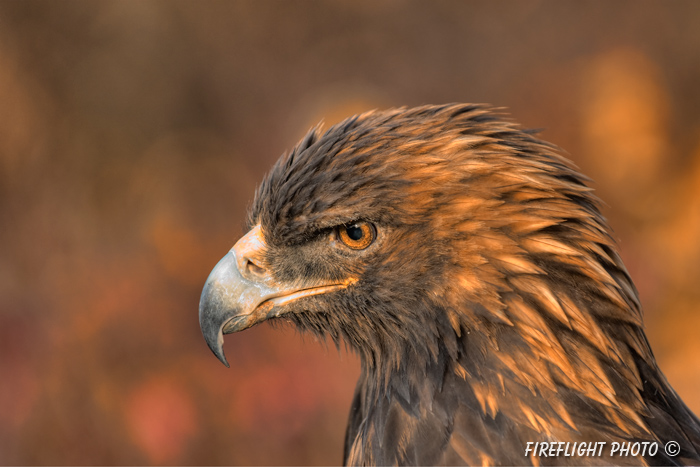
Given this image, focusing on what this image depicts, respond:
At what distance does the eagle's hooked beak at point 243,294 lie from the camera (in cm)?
209

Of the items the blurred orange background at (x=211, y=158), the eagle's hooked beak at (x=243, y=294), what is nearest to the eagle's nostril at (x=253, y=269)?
the eagle's hooked beak at (x=243, y=294)

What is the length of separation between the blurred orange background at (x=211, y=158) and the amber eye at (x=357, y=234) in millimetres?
3709

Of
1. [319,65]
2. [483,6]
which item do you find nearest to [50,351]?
[319,65]

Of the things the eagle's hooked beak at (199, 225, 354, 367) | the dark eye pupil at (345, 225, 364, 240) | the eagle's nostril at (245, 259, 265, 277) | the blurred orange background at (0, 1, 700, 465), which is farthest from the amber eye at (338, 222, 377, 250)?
the blurred orange background at (0, 1, 700, 465)

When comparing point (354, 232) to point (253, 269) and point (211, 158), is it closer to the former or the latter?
point (253, 269)

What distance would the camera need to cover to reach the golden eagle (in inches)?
70.4

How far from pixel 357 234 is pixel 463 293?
15.3 inches

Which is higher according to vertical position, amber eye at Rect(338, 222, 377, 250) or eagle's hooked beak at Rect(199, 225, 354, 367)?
amber eye at Rect(338, 222, 377, 250)

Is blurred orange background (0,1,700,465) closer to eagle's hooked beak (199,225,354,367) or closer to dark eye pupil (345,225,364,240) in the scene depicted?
eagle's hooked beak (199,225,354,367)

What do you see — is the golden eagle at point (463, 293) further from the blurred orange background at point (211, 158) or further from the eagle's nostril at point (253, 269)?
the blurred orange background at point (211, 158)

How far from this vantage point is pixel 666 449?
1.82 meters

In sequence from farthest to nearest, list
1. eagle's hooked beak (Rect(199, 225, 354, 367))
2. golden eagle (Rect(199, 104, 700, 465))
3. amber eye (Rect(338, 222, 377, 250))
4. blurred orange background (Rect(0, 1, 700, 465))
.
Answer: blurred orange background (Rect(0, 1, 700, 465)), eagle's hooked beak (Rect(199, 225, 354, 367)), amber eye (Rect(338, 222, 377, 250)), golden eagle (Rect(199, 104, 700, 465))

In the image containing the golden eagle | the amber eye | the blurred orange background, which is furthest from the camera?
the blurred orange background

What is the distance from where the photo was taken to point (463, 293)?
1844mm
